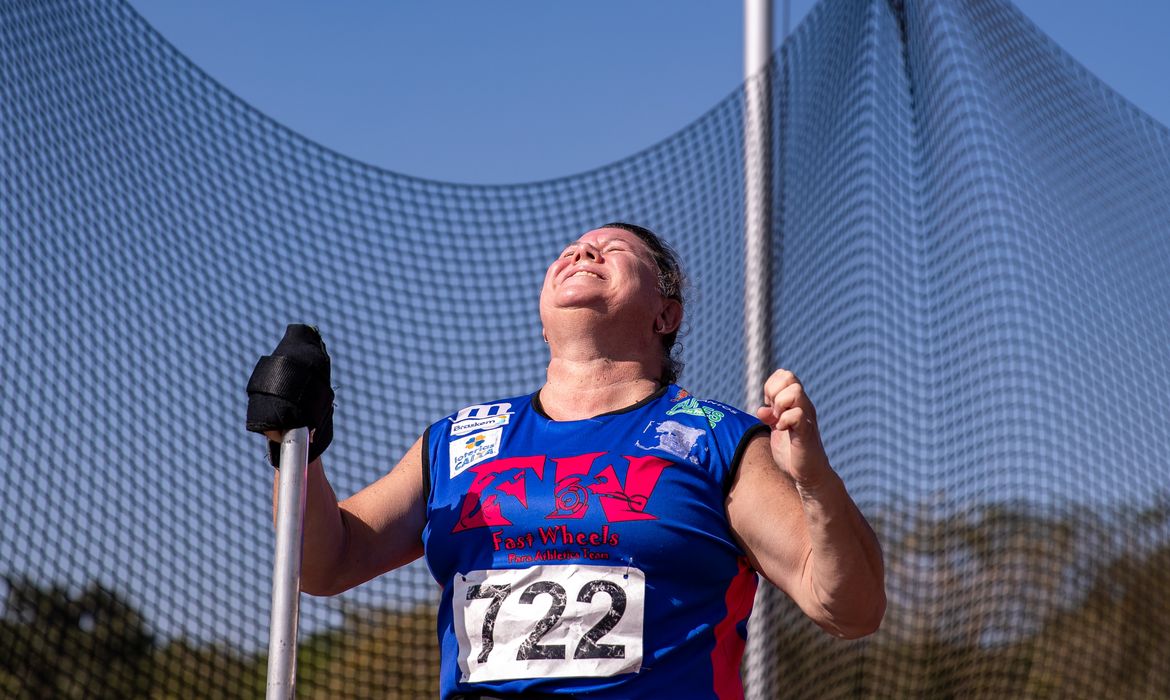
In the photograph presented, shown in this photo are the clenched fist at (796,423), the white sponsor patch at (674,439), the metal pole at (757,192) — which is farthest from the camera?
the metal pole at (757,192)

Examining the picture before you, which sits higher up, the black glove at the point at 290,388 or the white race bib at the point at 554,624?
the black glove at the point at 290,388

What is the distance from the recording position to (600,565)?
5.08 ft

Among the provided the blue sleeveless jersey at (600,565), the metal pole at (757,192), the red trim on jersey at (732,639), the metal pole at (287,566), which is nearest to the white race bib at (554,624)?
the blue sleeveless jersey at (600,565)

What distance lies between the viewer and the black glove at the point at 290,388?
155 centimetres

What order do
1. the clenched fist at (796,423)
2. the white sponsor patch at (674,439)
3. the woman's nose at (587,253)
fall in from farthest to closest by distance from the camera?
the woman's nose at (587,253) → the white sponsor patch at (674,439) → the clenched fist at (796,423)

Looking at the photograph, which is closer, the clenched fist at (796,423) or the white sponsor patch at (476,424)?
the clenched fist at (796,423)

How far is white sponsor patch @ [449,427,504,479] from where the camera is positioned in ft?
5.58

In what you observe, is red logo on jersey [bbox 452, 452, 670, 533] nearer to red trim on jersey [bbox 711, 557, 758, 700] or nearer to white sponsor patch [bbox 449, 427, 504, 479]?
white sponsor patch [bbox 449, 427, 504, 479]

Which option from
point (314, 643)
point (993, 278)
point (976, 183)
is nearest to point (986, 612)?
point (993, 278)

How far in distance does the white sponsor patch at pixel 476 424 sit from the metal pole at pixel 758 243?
5.47ft

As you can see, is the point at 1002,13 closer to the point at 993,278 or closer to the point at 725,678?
the point at 993,278

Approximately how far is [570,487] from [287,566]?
1.22ft

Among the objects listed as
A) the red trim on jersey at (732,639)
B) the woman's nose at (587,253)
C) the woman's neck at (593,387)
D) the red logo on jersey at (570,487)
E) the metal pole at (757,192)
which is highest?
the metal pole at (757,192)

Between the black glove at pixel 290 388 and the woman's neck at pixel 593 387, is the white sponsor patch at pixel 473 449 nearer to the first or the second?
the woman's neck at pixel 593 387
